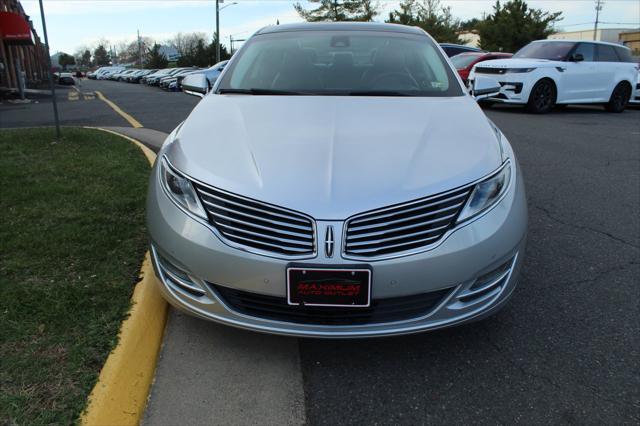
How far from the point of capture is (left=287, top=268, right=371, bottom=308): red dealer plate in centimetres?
201

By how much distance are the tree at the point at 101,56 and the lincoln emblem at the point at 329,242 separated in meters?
135

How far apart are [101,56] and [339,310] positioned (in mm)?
136970

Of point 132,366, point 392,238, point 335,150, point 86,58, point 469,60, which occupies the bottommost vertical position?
point 132,366

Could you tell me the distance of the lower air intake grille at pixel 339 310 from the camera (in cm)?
210

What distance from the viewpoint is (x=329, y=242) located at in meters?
2.03

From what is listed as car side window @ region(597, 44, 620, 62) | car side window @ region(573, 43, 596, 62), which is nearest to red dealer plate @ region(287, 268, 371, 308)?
car side window @ region(573, 43, 596, 62)

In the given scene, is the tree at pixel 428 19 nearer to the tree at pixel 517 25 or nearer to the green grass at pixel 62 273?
the tree at pixel 517 25

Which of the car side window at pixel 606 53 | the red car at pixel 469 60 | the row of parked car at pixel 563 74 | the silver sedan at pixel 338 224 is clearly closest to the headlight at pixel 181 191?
the silver sedan at pixel 338 224

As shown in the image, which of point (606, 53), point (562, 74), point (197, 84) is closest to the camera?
point (197, 84)

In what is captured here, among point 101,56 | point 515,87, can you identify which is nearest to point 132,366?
point 515,87

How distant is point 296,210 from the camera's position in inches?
81.7

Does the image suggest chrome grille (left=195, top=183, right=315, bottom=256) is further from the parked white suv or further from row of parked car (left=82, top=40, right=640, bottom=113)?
the parked white suv

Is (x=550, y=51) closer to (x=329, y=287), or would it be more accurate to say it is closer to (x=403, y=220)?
(x=403, y=220)

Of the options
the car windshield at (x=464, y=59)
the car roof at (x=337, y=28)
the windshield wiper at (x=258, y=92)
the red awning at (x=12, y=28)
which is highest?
the red awning at (x=12, y=28)
